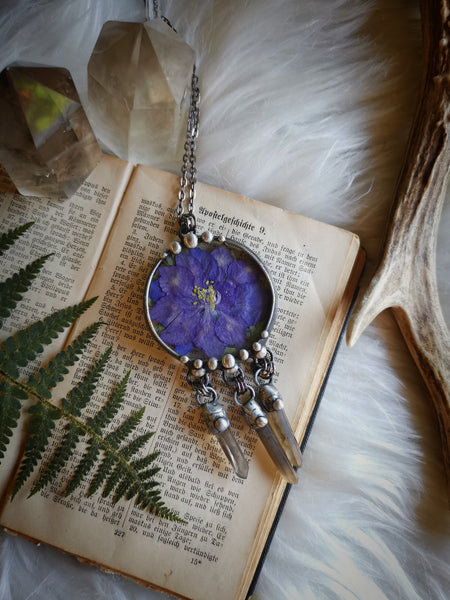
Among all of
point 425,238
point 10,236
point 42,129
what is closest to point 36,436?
point 10,236

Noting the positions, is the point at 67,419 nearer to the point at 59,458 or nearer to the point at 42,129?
the point at 59,458

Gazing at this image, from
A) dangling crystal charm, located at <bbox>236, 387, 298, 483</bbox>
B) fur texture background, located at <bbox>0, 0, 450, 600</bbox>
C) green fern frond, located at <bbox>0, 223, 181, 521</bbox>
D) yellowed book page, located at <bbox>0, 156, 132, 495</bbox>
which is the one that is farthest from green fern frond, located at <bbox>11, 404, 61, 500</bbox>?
fur texture background, located at <bbox>0, 0, 450, 600</bbox>

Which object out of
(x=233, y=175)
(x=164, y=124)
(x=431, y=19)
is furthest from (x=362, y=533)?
(x=431, y=19)

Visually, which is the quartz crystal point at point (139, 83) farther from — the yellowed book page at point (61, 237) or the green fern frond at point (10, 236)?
the green fern frond at point (10, 236)

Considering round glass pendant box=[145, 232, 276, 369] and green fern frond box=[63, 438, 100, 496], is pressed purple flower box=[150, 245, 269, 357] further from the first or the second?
green fern frond box=[63, 438, 100, 496]

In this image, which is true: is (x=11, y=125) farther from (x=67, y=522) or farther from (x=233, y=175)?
(x=67, y=522)

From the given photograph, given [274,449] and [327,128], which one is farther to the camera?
[327,128]
